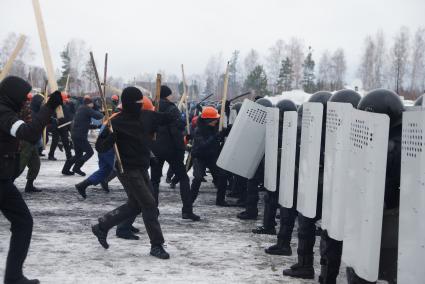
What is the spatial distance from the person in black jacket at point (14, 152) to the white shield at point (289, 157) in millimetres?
2370

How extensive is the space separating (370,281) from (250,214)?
4.82 metres

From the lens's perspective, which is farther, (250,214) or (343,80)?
(343,80)

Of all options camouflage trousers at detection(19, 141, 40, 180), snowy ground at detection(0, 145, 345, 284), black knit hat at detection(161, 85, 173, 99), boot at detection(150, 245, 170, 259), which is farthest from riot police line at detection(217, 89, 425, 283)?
camouflage trousers at detection(19, 141, 40, 180)

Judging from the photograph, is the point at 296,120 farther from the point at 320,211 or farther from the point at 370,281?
the point at 370,281

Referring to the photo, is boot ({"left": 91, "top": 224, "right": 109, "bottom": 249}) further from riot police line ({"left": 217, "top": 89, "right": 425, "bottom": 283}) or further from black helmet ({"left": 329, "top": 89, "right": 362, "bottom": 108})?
black helmet ({"left": 329, "top": 89, "right": 362, "bottom": 108})

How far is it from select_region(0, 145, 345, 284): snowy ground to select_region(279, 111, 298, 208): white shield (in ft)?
2.36

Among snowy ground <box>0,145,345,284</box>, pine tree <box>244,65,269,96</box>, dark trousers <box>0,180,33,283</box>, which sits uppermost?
pine tree <box>244,65,269,96</box>

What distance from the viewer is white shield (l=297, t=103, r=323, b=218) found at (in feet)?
15.8

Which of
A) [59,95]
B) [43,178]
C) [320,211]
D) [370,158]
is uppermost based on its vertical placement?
[59,95]

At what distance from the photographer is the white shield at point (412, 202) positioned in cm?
304

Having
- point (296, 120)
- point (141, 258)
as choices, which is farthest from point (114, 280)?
point (296, 120)

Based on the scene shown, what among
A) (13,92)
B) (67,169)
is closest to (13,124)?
(13,92)

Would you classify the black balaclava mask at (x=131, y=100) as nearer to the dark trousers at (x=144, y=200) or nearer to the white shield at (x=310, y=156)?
the dark trousers at (x=144, y=200)

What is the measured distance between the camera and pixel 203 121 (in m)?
9.16
